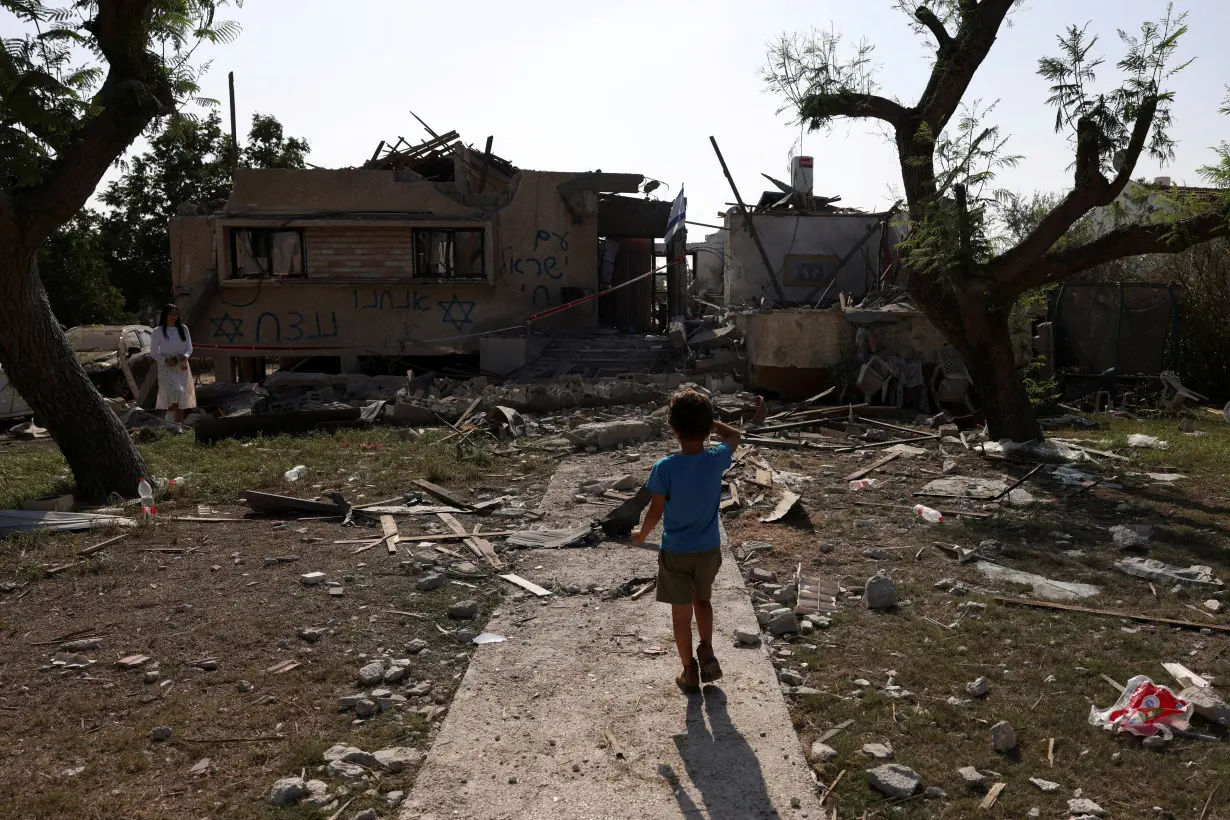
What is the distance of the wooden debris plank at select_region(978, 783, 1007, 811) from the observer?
131 inches

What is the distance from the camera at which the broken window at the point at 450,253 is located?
764 inches

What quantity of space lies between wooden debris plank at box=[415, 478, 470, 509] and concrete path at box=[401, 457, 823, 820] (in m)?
2.72

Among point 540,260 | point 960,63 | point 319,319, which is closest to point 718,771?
point 960,63

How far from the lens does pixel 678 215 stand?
19344 mm

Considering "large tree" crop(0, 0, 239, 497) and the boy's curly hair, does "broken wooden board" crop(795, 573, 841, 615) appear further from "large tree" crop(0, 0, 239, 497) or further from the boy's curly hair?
"large tree" crop(0, 0, 239, 497)

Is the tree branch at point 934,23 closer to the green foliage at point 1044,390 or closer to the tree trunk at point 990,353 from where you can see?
the tree trunk at point 990,353

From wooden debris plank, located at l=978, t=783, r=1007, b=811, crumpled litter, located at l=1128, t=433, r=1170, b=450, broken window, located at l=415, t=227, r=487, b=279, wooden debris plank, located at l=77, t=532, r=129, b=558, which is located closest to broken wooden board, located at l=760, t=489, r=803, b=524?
wooden debris plank, located at l=978, t=783, r=1007, b=811

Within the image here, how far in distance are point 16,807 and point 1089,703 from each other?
4175 mm

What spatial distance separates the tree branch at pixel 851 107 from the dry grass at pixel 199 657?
5.78 m

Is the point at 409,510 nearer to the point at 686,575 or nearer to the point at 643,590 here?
the point at 643,590

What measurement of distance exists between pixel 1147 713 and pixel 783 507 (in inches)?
149

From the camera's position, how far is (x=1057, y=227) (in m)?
9.09

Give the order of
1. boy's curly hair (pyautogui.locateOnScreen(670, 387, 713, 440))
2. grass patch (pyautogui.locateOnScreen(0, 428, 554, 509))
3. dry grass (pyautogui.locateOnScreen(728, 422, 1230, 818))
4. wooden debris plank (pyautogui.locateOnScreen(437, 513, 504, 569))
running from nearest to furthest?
dry grass (pyautogui.locateOnScreen(728, 422, 1230, 818)), boy's curly hair (pyautogui.locateOnScreen(670, 387, 713, 440)), wooden debris plank (pyautogui.locateOnScreen(437, 513, 504, 569)), grass patch (pyautogui.locateOnScreen(0, 428, 554, 509))

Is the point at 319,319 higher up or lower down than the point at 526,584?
higher up
